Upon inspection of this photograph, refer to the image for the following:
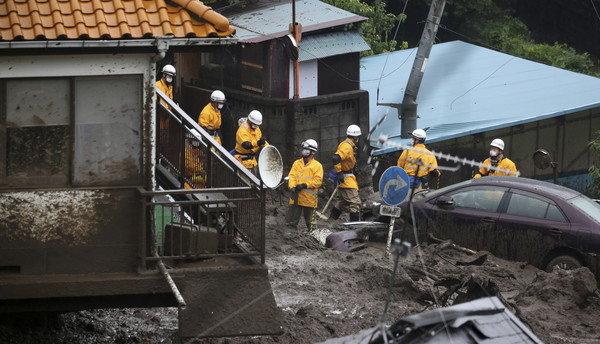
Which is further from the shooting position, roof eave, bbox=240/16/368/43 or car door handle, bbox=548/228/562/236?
roof eave, bbox=240/16/368/43

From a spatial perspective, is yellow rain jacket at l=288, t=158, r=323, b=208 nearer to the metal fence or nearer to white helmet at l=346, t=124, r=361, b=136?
white helmet at l=346, t=124, r=361, b=136

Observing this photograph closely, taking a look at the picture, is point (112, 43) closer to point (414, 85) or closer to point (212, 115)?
point (212, 115)

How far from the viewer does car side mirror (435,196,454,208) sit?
13.6 metres

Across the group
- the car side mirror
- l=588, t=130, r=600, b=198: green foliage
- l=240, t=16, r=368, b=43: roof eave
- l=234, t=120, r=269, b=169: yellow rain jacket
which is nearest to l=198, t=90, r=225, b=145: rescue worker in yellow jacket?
l=234, t=120, r=269, b=169: yellow rain jacket

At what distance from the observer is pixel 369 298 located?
38.3 ft

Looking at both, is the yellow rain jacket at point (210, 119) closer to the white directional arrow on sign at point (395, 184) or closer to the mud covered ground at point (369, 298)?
the mud covered ground at point (369, 298)

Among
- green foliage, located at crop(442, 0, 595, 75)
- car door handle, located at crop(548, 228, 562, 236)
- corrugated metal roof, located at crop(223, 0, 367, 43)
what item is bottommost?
car door handle, located at crop(548, 228, 562, 236)

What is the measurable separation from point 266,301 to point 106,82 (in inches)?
105

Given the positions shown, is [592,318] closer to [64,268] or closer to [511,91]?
[64,268]

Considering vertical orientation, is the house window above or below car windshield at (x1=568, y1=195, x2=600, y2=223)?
above

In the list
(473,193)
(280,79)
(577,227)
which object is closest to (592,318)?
(577,227)

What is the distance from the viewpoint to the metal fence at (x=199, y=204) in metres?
9.05

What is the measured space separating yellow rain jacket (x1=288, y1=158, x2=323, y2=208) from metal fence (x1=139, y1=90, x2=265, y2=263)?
12.0 ft

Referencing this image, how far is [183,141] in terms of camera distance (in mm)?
10906
